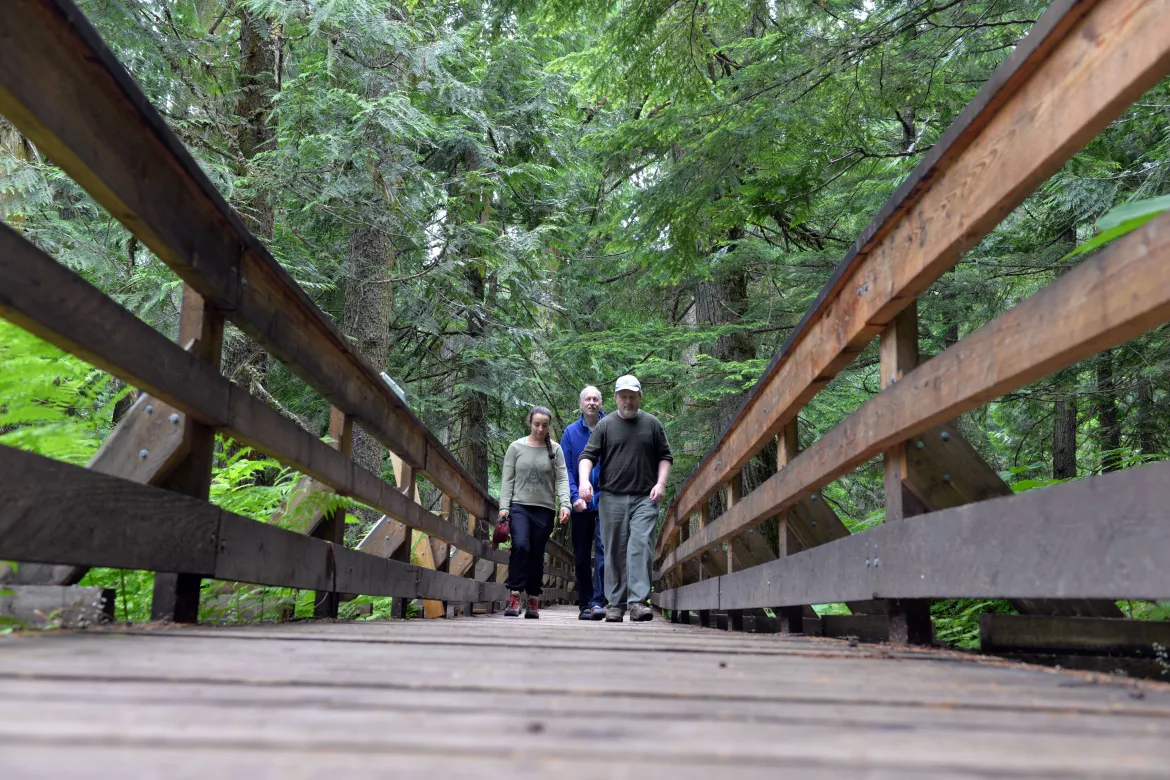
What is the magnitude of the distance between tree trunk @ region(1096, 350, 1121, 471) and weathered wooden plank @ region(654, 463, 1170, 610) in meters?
4.53

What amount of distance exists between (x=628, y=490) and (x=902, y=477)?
4.47m

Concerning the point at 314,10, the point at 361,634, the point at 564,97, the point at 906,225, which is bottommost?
the point at 361,634

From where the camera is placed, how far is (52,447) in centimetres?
311

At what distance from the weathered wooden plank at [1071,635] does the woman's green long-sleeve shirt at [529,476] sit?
573 centimetres

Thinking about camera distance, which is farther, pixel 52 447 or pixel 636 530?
pixel 636 530

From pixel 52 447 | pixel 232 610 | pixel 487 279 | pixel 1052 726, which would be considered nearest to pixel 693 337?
pixel 487 279

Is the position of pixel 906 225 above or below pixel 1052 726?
above

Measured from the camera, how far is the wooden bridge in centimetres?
138

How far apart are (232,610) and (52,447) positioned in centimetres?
158

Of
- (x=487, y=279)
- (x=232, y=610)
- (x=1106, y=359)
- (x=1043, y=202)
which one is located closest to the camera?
(x=232, y=610)

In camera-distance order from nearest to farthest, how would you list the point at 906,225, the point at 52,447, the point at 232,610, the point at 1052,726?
the point at 1052,726
the point at 52,447
the point at 906,225
the point at 232,610

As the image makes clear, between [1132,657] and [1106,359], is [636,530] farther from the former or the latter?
[1132,657]

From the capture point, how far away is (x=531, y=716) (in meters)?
1.60

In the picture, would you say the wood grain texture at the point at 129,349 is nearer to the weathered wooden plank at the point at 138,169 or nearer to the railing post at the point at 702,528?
the weathered wooden plank at the point at 138,169
